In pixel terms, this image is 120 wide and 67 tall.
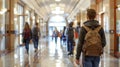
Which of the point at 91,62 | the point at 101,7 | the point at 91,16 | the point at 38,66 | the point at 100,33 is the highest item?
the point at 101,7

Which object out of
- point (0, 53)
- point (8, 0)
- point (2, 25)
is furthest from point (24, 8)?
point (0, 53)

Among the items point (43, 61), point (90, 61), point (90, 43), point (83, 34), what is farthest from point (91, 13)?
point (43, 61)

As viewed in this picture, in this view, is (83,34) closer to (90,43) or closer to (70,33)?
(90,43)

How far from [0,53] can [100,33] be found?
967 cm

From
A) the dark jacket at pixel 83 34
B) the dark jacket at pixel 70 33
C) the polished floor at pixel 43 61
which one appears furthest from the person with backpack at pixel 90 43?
the dark jacket at pixel 70 33

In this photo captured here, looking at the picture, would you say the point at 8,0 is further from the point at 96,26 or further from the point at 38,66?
the point at 96,26

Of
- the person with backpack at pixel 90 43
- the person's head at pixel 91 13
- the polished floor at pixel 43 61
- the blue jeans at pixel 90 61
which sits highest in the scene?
the person's head at pixel 91 13

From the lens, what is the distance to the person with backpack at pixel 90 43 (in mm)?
4668

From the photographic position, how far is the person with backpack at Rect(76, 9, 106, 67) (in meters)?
4.67

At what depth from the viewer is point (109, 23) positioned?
14.2 meters

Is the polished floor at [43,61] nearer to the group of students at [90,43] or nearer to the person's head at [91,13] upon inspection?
the group of students at [90,43]

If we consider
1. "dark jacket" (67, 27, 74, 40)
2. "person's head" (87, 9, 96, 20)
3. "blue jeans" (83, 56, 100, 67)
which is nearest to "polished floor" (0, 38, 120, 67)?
"dark jacket" (67, 27, 74, 40)

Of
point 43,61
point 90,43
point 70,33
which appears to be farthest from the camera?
point 70,33

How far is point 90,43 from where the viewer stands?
4.67 meters
